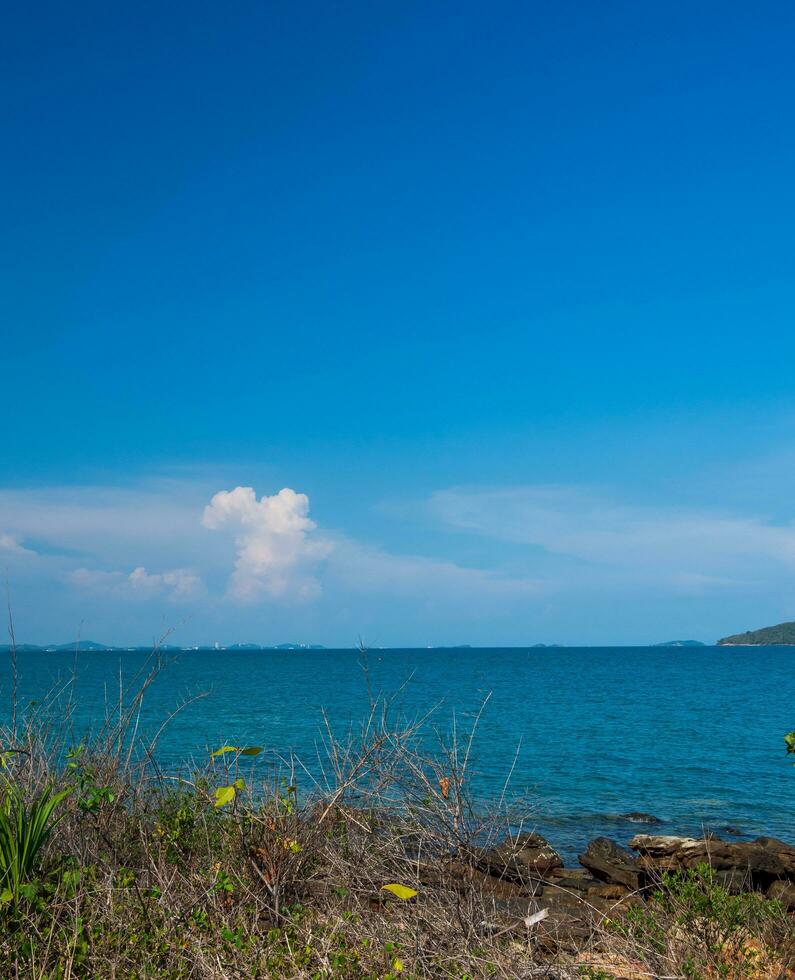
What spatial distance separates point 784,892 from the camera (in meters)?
12.1

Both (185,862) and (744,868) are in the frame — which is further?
(744,868)

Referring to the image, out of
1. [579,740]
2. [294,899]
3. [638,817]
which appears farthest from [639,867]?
[579,740]

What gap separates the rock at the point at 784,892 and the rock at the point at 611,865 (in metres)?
1.94

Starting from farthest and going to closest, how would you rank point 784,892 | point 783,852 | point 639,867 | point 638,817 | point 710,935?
point 638,817 → point 783,852 → point 639,867 → point 784,892 → point 710,935

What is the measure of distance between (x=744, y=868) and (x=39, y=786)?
437 inches

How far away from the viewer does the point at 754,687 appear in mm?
78562

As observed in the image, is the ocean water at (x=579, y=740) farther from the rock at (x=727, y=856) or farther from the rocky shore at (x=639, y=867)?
the rock at (x=727, y=856)

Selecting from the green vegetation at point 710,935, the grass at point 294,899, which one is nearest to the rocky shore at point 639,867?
the green vegetation at point 710,935

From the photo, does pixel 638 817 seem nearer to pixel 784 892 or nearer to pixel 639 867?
pixel 639 867

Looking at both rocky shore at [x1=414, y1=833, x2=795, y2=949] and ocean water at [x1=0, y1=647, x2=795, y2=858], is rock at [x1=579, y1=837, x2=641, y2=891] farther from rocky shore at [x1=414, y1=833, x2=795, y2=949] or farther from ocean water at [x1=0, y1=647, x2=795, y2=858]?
ocean water at [x1=0, y1=647, x2=795, y2=858]

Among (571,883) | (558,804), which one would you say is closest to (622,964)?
(571,883)

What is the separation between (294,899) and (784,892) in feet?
29.0

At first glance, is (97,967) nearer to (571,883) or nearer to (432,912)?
(432,912)

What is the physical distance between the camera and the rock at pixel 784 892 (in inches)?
451
